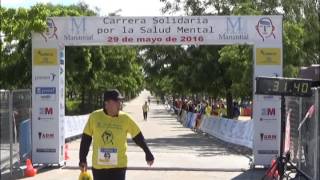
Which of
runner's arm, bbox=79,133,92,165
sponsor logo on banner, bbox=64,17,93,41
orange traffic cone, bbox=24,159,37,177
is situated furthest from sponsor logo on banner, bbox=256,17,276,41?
runner's arm, bbox=79,133,92,165

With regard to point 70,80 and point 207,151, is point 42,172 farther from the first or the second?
point 70,80

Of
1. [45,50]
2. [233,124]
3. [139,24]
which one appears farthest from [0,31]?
[233,124]

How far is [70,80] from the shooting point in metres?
36.2

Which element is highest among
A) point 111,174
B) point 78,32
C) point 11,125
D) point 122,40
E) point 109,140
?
point 78,32

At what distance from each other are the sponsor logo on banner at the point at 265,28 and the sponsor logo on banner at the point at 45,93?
539 centimetres

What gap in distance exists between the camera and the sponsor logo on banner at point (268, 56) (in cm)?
1716

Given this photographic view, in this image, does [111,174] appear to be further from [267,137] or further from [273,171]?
[267,137]

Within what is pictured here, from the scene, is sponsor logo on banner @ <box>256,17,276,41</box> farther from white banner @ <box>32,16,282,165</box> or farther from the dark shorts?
the dark shorts

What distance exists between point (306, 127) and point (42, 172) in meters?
6.36

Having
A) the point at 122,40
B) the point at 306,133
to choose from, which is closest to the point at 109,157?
the point at 306,133

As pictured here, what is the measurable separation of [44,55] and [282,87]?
290 inches

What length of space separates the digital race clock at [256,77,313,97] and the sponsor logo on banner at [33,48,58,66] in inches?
269

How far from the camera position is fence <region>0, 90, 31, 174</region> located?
1495 centimetres

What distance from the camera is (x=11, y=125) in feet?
50.8
